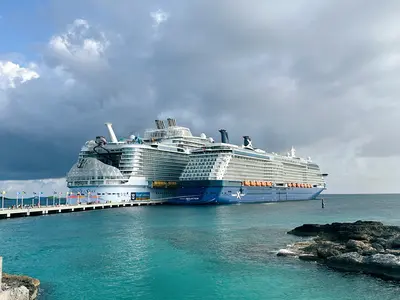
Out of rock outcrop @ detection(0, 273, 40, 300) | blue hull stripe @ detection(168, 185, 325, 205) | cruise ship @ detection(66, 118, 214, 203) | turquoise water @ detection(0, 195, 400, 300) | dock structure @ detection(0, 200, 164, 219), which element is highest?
cruise ship @ detection(66, 118, 214, 203)

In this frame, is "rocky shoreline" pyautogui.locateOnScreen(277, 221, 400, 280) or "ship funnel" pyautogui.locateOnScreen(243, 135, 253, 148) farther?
"ship funnel" pyautogui.locateOnScreen(243, 135, 253, 148)

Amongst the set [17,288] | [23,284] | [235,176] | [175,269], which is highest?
[235,176]

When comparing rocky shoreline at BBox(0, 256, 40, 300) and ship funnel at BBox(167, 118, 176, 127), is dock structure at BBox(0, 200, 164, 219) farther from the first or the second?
rocky shoreline at BBox(0, 256, 40, 300)

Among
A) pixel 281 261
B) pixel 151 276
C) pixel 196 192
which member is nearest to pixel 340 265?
pixel 281 261

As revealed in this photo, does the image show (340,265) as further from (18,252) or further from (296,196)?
(296,196)

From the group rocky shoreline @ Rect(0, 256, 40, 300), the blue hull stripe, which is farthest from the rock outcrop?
the blue hull stripe

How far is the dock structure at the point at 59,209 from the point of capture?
76.3m

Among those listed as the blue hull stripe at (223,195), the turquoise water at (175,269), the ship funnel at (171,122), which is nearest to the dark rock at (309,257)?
the turquoise water at (175,269)

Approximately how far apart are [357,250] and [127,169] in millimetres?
86778

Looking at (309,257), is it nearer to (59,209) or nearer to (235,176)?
(59,209)

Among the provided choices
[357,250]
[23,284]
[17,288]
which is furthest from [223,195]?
[17,288]

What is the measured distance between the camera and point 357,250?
32781 millimetres

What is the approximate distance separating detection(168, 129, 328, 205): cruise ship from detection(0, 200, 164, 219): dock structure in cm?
1276

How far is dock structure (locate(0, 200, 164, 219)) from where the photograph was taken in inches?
3002
